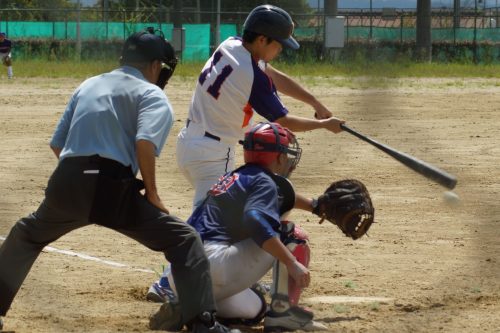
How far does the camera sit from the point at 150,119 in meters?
3.72

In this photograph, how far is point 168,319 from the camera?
156 inches

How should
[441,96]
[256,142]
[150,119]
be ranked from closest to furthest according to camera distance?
1. [150,119]
2. [256,142]
3. [441,96]

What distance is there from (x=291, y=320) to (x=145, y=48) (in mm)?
1212

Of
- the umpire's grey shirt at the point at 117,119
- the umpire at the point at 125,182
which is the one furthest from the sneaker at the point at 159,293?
the umpire's grey shirt at the point at 117,119

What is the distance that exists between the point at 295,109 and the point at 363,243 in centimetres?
709

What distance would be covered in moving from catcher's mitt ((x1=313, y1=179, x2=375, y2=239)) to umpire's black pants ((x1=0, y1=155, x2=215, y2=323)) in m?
0.71

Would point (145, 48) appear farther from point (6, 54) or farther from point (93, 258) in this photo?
point (6, 54)

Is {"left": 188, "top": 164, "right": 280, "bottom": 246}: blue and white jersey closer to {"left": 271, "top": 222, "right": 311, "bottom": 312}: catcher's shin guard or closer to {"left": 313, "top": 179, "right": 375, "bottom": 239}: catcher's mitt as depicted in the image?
{"left": 271, "top": 222, "right": 311, "bottom": 312}: catcher's shin guard

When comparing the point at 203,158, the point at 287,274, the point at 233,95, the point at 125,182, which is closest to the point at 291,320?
the point at 287,274

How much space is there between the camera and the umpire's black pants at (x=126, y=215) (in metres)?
3.74

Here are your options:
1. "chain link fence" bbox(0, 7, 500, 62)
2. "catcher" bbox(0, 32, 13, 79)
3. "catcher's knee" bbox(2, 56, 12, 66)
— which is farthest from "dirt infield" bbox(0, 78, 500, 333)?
"catcher" bbox(0, 32, 13, 79)

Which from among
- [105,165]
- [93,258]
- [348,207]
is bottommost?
[93,258]

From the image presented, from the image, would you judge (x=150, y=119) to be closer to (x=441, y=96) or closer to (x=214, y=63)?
(x=214, y=63)

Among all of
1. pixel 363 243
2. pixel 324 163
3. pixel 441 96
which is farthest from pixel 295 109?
pixel 363 243
